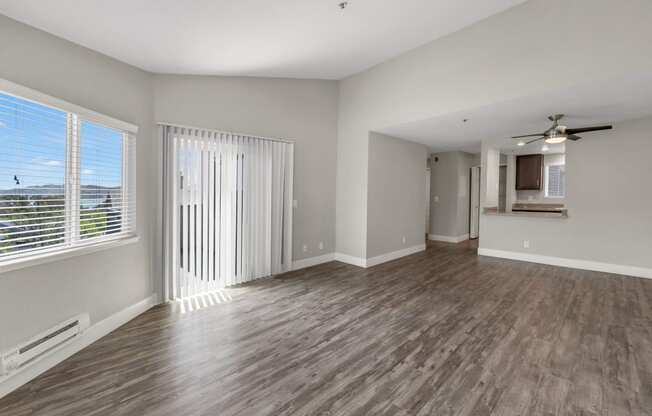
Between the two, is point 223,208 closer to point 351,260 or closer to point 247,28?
point 247,28

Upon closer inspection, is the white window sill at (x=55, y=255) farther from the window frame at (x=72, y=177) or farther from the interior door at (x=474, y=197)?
the interior door at (x=474, y=197)

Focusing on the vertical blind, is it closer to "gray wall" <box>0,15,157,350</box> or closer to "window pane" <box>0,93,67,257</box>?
"gray wall" <box>0,15,157,350</box>

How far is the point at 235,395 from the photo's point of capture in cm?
193

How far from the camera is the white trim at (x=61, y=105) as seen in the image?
1.99 metres

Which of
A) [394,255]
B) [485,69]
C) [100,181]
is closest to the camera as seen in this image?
[100,181]

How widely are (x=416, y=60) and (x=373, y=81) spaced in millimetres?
848

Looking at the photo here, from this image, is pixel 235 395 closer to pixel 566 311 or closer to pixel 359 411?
pixel 359 411

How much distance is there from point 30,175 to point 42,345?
50.9 inches

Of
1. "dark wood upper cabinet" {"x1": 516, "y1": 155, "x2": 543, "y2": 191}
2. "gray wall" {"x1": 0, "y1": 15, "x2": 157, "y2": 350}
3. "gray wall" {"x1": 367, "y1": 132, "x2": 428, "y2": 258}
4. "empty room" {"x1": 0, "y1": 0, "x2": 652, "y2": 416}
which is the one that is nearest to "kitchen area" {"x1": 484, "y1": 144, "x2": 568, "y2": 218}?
"dark wood upper cabinet" {"x1": 516, "y1": 155, "x2": 543, "y2": 191}

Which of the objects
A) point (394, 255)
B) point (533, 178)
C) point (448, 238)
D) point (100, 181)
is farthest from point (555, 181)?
point (100, 181)

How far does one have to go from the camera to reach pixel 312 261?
5324 mm

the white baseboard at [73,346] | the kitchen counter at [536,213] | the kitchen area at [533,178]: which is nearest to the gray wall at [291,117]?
the white baseboard at [73,346]

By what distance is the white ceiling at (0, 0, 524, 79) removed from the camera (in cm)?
226

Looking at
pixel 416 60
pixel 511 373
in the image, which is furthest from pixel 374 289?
pixel 416 60
